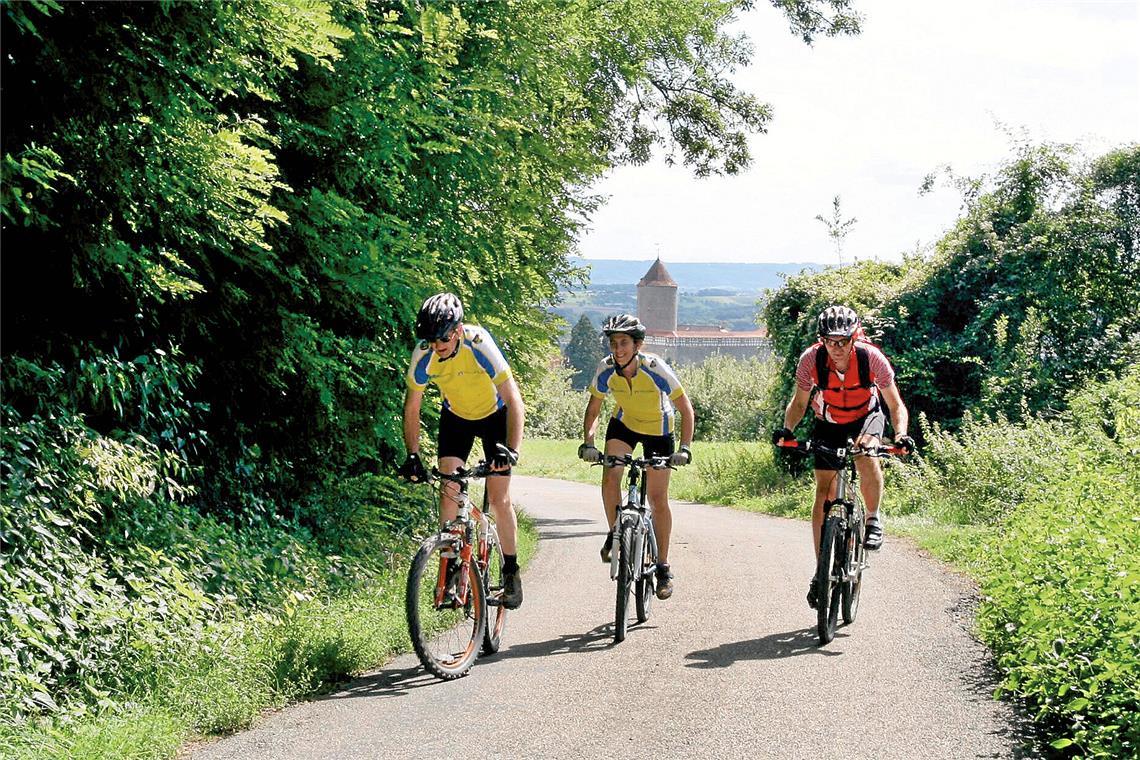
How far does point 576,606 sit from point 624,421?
1.65 metres

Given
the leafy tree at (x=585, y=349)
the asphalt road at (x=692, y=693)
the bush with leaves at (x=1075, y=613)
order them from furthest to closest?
1. the leafy tree at (x=585, y=349)
2. the asphalt road at (x=692, y=693)
3. the bush with leaves at (x=1075, y=613)

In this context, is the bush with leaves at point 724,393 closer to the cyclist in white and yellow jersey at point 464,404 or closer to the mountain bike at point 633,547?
the mountain bike at point 633,547

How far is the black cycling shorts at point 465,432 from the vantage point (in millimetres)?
7605

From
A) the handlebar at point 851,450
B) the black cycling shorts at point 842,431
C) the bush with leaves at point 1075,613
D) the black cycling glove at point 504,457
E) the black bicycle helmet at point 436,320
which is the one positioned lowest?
the bush with leaves at point 1075,613

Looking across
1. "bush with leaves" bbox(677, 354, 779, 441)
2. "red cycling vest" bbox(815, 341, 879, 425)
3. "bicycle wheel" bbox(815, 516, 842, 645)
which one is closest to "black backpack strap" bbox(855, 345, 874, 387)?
"red cycling vest" bbox(815, 341, 879, 425)

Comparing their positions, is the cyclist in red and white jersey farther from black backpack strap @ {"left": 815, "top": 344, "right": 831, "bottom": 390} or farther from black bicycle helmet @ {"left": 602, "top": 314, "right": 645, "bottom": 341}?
black bicycle helmet @ {"left": 602, "top": 314, "right": 645, "bottom": 341}

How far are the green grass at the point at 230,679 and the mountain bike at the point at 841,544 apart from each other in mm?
2755

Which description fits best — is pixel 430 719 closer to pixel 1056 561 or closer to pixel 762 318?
pixel 1056 561

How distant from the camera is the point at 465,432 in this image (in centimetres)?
763

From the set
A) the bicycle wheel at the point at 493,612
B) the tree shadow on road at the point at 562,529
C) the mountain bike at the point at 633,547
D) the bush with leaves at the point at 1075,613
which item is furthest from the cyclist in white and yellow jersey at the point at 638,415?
the tree shadow on road at the point at 562,529

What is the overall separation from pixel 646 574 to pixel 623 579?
57cm

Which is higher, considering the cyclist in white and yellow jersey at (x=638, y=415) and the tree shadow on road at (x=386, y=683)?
the cyclist in white and yellow jersey at (x=638, y=415)

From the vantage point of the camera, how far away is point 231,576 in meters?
7.68

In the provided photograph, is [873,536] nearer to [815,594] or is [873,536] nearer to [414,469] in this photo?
[815,594]
